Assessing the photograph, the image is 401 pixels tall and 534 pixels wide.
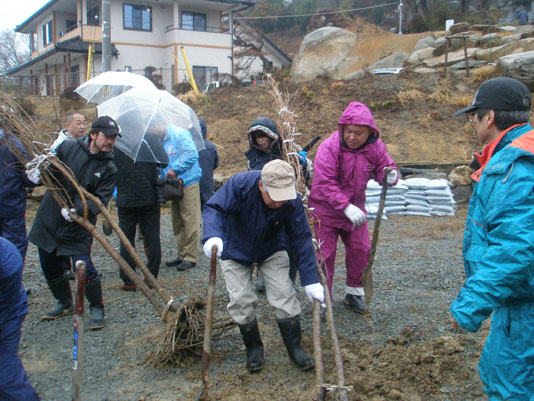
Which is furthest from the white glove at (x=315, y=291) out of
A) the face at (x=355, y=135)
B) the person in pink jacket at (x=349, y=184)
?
the face at (x=355, y=135)

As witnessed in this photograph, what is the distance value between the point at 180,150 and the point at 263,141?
1500 millimetres

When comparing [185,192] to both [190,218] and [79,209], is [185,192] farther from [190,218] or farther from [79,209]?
[79,209]

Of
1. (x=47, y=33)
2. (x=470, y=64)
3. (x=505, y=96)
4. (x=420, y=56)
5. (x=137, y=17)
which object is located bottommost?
(x=505, y=96)

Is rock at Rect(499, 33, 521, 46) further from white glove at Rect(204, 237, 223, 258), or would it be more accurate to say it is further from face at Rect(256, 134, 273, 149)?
white glove at Rect(204, 237, 223, 258)

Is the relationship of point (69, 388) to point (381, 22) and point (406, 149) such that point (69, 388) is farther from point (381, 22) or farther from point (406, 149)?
point (381, 22)

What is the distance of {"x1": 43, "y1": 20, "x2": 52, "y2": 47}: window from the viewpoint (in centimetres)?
2795

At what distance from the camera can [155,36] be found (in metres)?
25.7

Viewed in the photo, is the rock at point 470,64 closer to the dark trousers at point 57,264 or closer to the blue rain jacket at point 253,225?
the blue rain jacket at point 253,225

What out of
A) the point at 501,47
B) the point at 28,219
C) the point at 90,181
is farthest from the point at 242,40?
the point at 90,181

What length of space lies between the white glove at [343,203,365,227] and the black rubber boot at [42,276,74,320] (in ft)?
8.31

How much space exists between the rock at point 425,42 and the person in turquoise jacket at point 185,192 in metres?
16.2

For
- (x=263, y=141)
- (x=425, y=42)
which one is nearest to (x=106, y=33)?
(x=263, y=141)

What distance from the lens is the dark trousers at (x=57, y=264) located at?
3.80 meters

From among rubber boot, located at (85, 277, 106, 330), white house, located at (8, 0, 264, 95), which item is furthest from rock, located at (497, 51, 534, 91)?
white house, located at (8, 0, 264, 95)
